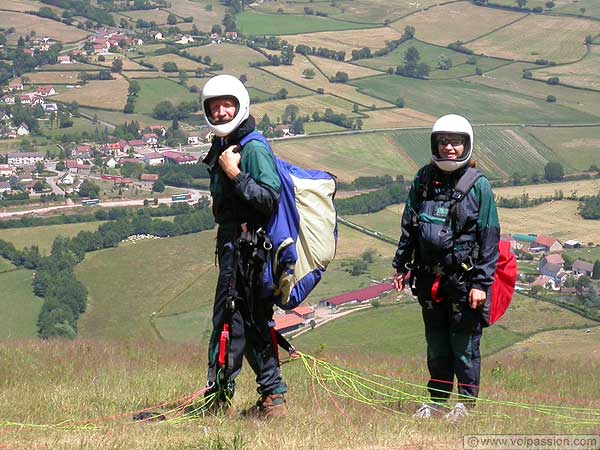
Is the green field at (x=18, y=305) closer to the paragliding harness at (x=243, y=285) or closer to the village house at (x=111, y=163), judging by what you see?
the paragliding harness at (x=243, y=285)

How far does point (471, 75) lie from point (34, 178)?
154 feet

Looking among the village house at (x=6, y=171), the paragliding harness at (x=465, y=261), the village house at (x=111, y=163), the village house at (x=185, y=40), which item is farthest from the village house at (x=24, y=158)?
the paragliding harness at (x=465, y=261)

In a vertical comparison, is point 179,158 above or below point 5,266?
above

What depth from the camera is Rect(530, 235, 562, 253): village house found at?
52138 mm

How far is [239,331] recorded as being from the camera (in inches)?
272

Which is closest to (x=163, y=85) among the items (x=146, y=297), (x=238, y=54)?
(x=238, y=54)

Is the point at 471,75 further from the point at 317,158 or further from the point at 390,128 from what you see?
the point at 317,158

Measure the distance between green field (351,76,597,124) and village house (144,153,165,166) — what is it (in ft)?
74.7

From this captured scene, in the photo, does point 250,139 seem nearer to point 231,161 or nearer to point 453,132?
point 231,161

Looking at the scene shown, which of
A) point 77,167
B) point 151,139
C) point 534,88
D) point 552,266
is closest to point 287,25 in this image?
point 534,88

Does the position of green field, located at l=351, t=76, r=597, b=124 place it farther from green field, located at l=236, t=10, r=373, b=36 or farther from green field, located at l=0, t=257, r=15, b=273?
green field, located at l=0, t=257, r=15, b=273

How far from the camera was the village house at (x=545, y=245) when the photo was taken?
2053 inches

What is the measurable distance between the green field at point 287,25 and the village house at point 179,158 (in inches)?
1533

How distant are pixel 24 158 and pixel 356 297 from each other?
48.1m
